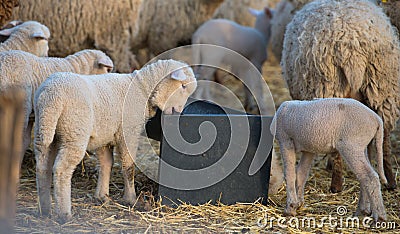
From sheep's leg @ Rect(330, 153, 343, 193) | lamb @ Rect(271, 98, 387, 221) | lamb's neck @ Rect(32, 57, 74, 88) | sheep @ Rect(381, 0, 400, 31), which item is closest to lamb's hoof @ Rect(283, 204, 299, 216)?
lamb @ Rect(271, 98, 387, 221)

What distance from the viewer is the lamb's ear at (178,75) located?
13.9 ft

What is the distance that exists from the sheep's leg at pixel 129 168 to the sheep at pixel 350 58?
5.04ft

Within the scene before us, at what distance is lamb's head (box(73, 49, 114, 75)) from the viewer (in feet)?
15.5

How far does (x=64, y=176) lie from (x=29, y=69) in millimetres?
1017

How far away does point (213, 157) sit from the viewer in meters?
4.32

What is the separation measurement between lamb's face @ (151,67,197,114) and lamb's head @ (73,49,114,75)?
0.67 meters

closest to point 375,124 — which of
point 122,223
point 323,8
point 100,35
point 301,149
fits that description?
point 301,149

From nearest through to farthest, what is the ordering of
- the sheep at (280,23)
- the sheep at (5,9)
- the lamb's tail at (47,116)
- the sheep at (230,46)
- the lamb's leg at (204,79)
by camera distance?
1. the lamb's tail at (47,116)
2. the sheep at (5,9)
3. the sheep at (230,46)
4. the sheep at (280,23)
5. the lamb's leg at (204,79)

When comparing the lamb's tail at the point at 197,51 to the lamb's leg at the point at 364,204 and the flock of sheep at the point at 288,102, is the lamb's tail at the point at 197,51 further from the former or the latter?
the lamb's leg at the point at 364,204

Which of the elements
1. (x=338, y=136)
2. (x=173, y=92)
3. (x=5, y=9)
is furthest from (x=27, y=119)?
(x=338, y=136)

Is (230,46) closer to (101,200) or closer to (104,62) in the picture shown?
(104,62)

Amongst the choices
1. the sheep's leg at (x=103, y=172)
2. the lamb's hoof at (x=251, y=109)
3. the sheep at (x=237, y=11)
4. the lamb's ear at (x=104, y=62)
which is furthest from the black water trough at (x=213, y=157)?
the sheep at (x=237, y=11)

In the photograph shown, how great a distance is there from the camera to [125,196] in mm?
4371

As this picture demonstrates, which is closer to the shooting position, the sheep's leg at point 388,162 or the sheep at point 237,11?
the sheep's leg at point 388,162
